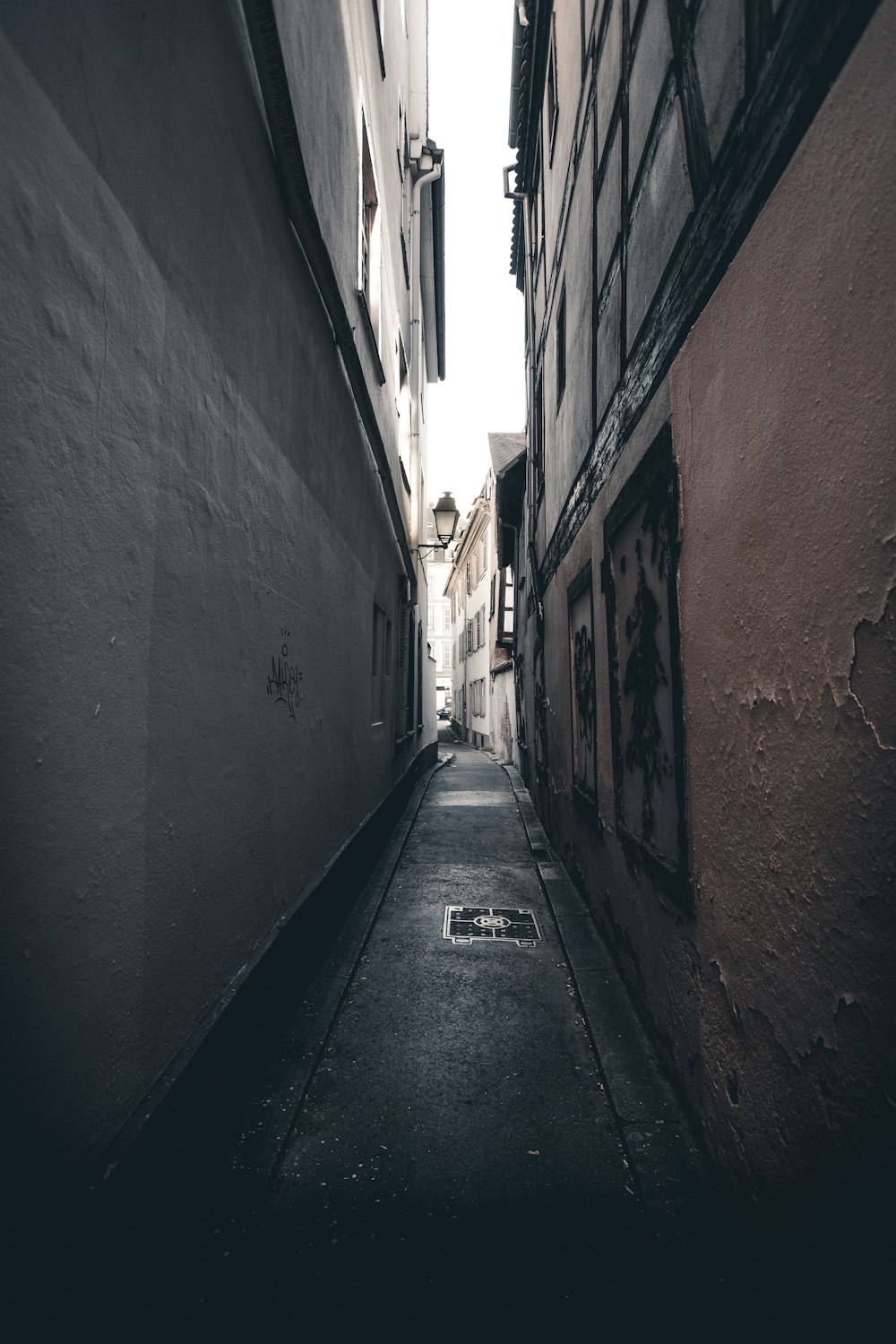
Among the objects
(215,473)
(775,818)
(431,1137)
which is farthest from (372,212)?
(431,1137)

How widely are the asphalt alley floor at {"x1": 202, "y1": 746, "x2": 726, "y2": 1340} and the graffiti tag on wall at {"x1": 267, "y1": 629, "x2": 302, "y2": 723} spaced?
1.70 m

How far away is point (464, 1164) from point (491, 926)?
2687 mm

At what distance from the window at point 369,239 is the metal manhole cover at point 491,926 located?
5033 millimetres

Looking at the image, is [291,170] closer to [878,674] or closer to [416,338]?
[878,674]

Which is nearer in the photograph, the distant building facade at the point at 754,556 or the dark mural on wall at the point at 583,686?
the distant building facade at the point at 754,556

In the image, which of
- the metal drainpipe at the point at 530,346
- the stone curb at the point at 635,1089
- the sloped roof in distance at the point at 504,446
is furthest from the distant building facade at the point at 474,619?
the stone curb at the point at 635,1089

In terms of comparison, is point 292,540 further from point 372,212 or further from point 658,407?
point 372,212

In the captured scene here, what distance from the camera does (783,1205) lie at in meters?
1.90

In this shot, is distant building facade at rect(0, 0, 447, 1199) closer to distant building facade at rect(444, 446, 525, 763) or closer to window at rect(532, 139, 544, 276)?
window at rect(532, 139, 544, 276)

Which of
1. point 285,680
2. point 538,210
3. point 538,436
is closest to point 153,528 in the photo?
point 285,680

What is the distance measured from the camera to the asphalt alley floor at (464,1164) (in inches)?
78.0

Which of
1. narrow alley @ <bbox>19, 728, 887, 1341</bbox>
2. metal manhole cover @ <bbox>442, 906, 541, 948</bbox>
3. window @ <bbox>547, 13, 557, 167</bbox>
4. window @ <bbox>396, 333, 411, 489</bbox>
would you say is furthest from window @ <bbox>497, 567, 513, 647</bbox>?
narrow alley @ <bbox>19, 728, 887, 1341</bbox>

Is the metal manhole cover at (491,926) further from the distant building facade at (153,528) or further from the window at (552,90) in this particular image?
the window at (552,90)

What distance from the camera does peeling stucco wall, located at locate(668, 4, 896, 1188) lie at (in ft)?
4.84
